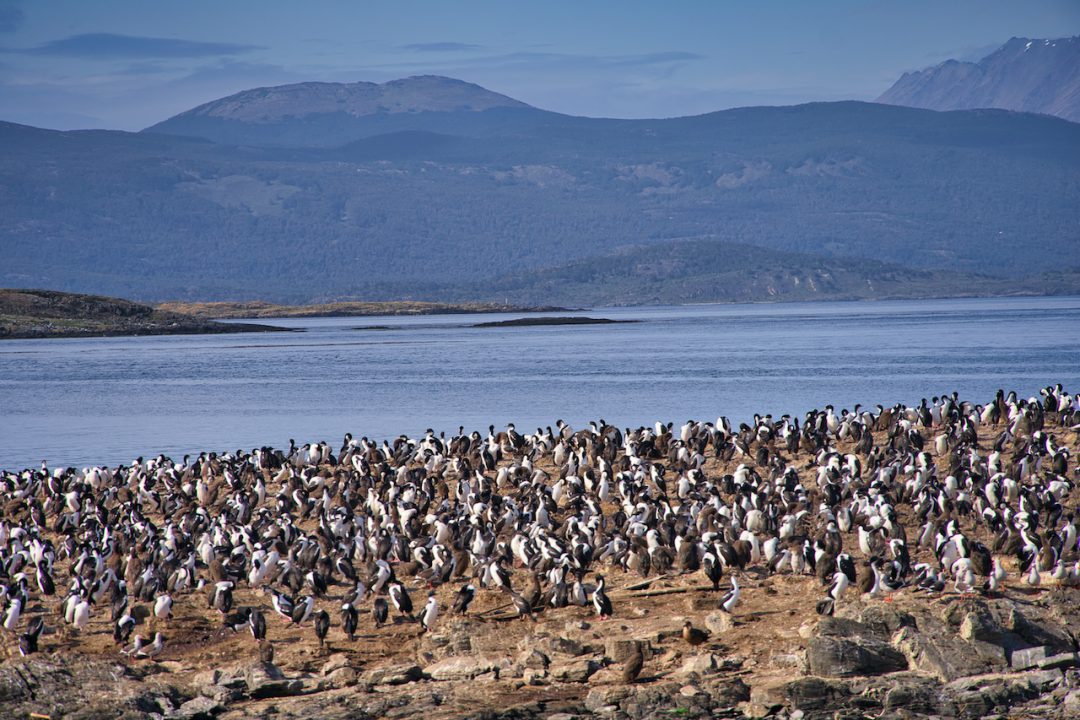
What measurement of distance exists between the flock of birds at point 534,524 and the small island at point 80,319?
87745 mm

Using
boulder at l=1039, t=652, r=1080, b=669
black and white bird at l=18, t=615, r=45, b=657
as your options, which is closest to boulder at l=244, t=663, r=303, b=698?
black and white bird at l=18, t=615, r=45, b=657

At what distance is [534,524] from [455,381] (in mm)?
40321

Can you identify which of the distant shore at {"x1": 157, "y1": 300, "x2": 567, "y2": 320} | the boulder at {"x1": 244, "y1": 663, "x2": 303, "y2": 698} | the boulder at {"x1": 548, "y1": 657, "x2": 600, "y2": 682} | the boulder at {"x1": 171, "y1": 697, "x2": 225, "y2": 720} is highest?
the boulder at {"x1": 548, "y1": 657, "x2": 600, "y2": 682}

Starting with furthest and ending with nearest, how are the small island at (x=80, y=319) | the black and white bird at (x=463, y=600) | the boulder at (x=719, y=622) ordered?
the small island at (x=80, y=319), the black and white bird at (x=463, y=600), the boulder at (x=719, y=622)

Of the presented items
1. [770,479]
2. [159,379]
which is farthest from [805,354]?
[770,479]

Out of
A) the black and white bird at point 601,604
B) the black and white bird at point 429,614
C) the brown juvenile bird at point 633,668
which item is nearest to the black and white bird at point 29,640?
the black and white bird at point 429,614

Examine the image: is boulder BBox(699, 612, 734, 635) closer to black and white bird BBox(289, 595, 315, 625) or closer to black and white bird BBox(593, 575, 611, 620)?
black and white bird BBox(593, 575, 611, 620)

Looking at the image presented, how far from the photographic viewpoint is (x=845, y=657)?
12383mm

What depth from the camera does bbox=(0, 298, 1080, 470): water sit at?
41.7 metres

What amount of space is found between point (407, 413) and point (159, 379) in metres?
24.1

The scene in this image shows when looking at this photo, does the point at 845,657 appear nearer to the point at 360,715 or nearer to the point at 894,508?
the point at 360,715

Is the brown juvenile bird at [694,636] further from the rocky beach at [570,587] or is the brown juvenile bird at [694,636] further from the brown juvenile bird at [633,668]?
the brown juvenile bird at [633,668]

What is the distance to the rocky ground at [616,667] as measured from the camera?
11898 millimetres

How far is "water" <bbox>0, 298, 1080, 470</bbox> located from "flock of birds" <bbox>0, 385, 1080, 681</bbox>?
12.1 metres
